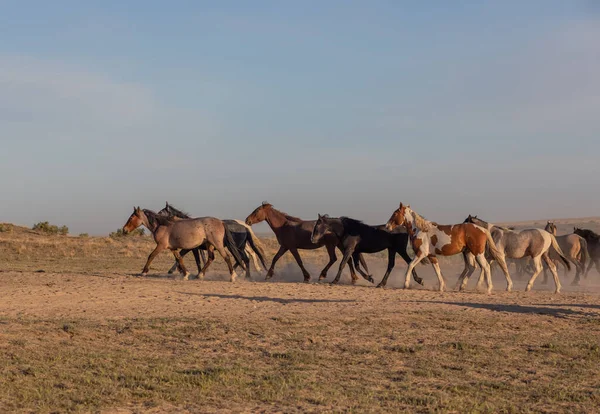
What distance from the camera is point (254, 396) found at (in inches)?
300

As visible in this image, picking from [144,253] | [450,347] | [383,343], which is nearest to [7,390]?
[383,343]

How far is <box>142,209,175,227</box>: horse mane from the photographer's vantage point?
19891 mm

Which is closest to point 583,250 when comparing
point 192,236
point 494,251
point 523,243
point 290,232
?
point 523,243

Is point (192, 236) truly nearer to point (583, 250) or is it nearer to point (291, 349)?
point (291, 349)

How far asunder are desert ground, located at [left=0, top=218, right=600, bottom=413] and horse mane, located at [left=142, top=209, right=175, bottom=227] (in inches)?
106

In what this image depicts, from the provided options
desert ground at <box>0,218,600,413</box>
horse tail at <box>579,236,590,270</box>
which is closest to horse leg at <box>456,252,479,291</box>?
desert ground at <box>0,218,600,413</box>

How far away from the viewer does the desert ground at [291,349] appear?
7.53m

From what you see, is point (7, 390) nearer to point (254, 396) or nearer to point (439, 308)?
point (254, 396)

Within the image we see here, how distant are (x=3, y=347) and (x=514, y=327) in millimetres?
7760

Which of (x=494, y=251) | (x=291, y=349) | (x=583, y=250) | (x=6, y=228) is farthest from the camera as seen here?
(x=6, y=228)

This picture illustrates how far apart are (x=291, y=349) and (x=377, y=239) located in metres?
9.56

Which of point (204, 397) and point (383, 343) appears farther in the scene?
point (383, 343)

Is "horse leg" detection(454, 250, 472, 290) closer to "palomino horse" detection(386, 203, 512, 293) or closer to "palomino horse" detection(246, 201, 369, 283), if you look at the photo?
"palomino horse" detection(386, 203, 512, 293)

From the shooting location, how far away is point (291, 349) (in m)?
10.1
